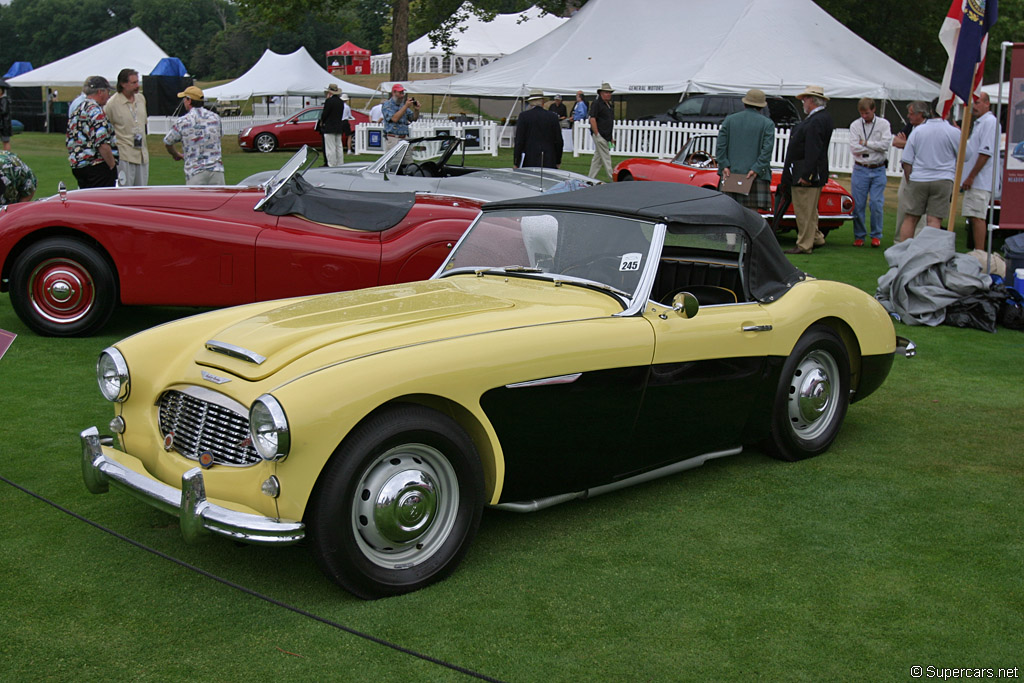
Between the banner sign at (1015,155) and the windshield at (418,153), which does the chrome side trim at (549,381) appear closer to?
the banner sign at (1015,155)

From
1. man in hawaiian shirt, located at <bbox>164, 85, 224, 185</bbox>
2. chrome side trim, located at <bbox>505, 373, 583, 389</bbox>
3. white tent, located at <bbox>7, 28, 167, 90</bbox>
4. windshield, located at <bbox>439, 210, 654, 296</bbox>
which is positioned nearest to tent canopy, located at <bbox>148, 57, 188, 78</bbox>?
white tent, located at <bbox>7, 28, 167, 90</bbox>

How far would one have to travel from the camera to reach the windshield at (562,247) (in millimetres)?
4422

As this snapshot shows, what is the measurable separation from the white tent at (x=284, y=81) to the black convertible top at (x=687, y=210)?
104ft

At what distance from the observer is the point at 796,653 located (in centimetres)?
314

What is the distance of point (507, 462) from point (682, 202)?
178cm

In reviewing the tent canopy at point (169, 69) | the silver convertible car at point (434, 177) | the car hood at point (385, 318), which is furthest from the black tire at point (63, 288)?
the tent canopy at point (169, 69)

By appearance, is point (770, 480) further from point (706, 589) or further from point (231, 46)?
point (231, 46)

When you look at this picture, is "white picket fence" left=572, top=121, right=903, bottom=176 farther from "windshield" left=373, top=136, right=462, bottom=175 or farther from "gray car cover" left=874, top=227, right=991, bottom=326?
"gray car cover" left=874, top=227, right=991, bottom=326

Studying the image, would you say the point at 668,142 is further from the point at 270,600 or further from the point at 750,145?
the point at 270,600

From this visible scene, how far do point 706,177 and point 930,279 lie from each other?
14.9 feet

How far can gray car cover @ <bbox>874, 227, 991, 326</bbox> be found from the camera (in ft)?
27.8

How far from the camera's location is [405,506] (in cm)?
343

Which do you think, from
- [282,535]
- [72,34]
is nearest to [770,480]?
[282,535]
